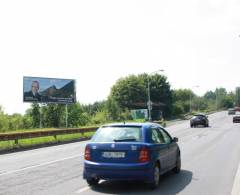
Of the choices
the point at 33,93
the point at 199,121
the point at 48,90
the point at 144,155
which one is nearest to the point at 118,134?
the point at 144,155

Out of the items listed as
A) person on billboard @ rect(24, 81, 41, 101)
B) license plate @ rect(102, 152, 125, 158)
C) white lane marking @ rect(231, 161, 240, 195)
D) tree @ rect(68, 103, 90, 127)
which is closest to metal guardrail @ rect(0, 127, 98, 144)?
person on billboard @ rect(24, 81, 41, 101)

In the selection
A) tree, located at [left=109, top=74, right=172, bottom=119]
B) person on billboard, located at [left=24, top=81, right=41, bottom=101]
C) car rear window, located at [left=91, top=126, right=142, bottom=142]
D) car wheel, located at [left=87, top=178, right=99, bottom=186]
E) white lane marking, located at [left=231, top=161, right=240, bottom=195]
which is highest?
tree, located at [left=109, top=74, right=172, bottom=119]

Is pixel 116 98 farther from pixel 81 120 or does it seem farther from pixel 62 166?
pixel 62 166

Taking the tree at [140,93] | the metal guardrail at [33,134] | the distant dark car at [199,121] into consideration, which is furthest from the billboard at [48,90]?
the tree at [140,93]

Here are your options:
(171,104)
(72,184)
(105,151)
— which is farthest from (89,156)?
(171,104)

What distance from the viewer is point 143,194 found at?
9.77m

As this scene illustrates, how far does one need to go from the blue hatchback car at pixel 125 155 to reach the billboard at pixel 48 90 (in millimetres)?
39857

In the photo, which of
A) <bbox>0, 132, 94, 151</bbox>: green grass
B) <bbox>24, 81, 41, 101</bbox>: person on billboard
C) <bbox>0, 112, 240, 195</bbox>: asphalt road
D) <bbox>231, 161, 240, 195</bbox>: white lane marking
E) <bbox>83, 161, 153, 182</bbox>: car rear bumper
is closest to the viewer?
<bbox>231, 161, 240, 195</bbox>: white lane marking

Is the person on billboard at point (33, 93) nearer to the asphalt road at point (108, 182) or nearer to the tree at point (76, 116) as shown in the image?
the tree at point (76, 116)

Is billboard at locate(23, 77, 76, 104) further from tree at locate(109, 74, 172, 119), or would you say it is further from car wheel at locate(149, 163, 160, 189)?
tree at locate(109, 74, 172, 119)

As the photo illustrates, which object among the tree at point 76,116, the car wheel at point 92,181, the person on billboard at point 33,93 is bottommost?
the car wheel at point 92,181

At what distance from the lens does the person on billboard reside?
49.8m

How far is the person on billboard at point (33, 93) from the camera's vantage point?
163ft

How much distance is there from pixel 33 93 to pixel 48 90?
1.98 meters
